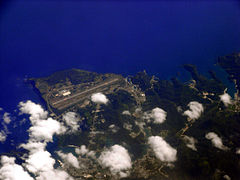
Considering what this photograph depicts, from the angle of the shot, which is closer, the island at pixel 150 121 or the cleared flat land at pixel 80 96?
the island at pixel 150 121

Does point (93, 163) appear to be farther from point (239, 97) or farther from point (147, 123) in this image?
point (239, 97)

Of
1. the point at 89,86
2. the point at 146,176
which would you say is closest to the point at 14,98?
the point at 89,86

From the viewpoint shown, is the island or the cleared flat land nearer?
the island

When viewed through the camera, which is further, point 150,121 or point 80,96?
point 80,96

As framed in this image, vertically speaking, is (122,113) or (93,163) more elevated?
(122,113)

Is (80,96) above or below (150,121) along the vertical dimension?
above

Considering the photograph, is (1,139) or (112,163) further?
(1,139)

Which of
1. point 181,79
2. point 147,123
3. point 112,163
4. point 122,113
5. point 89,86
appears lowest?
point 112,163

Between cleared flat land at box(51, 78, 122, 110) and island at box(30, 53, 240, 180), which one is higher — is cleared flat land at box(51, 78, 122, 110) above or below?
above

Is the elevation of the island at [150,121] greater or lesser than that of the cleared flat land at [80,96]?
lesser

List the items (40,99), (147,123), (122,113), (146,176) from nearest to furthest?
(146,176) → (147,123) → (122,113) → (40,99)

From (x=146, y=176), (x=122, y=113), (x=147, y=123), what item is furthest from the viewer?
(x=122, y=113)
